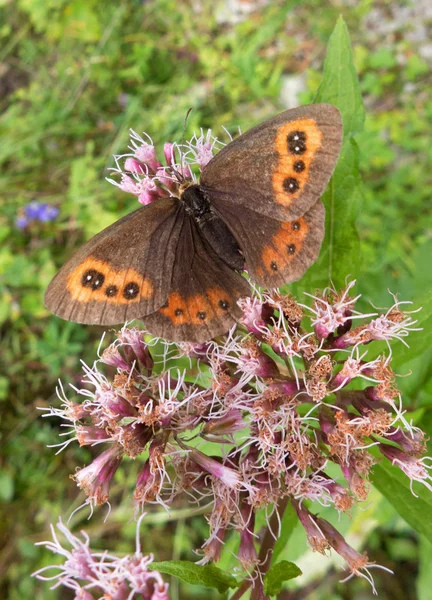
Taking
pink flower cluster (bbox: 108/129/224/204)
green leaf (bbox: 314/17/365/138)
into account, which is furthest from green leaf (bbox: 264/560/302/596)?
green leaf (bbox: 314/17/365/138)

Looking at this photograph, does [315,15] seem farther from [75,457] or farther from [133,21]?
[75,457]

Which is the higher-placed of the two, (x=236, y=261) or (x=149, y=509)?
(x=236, y=261)

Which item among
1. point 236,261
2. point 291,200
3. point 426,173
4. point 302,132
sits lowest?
point 426,173

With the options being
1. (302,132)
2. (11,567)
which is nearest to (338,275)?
(302,132)

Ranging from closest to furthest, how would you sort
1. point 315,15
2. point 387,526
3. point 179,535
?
point 387,526 → point 179,535 → point 315,15

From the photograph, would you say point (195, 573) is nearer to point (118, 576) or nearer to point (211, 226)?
point (118, 576)

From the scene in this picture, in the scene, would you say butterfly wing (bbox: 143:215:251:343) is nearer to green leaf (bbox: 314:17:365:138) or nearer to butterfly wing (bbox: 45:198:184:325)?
butterfly wing (bbox: 45:198:184:325)
